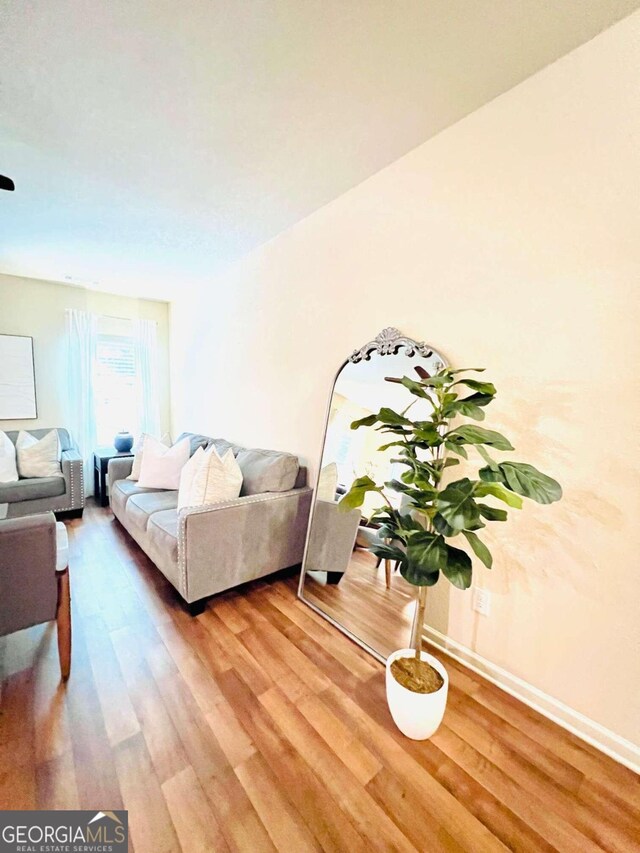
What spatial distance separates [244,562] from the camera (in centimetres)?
221

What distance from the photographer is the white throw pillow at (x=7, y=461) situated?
320cm

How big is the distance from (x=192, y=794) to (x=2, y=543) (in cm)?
117

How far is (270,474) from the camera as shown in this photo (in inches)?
96.7

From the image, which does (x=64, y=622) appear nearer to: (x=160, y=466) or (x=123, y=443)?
(x=160, y=466)

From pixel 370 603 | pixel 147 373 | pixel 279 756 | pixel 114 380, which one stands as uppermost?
pixel 147 373

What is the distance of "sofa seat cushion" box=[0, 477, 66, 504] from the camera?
3.11 metres

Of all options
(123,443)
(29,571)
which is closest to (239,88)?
(29,571)

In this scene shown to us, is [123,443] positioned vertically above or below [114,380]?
below

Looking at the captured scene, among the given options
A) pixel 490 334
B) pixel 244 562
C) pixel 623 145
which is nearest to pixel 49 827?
pixel 244 562

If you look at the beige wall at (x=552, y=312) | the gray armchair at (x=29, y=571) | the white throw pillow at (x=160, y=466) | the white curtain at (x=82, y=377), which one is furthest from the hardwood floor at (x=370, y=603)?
the white curtain at (x=82, y=377)

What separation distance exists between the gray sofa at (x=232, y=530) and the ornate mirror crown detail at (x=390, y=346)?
3.17ft

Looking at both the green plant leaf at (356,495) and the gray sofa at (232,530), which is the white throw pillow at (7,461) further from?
the green plant leaf at (356,495)

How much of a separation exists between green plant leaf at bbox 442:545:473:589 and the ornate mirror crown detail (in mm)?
957

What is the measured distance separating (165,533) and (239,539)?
0.50 m
